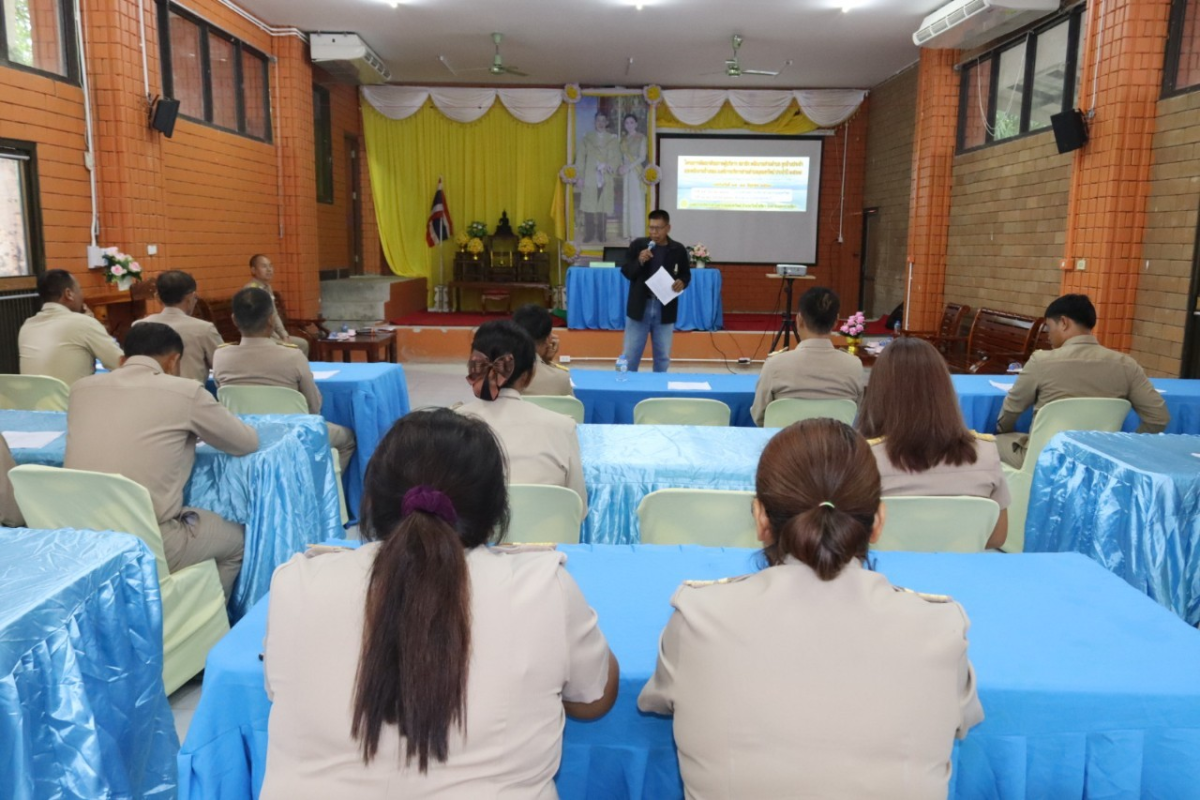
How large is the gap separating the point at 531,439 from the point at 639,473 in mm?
484

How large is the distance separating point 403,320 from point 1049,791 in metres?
9.20

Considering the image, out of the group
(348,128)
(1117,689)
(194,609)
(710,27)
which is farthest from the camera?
(348,128)

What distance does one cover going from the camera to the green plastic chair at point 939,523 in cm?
203

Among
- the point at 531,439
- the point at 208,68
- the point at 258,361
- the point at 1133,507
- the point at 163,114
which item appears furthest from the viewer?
the point at 208,68

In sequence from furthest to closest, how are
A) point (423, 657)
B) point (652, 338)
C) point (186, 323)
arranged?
point (652, 338), point (186, 323), point (423, 657)

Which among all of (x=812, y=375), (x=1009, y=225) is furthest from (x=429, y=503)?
(x=1009, y=225)

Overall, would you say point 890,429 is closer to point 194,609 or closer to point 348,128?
point 194,609

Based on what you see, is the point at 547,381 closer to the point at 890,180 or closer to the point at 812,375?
the point at 812,375

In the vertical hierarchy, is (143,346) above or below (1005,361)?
above

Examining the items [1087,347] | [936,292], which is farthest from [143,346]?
[936,292]

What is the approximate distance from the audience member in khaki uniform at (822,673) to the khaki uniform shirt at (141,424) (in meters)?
1.84

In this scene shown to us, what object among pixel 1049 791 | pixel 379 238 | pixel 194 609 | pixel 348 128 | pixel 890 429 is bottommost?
pixel 194 609

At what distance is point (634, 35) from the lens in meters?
8.66

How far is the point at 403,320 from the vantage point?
9.92 metres
